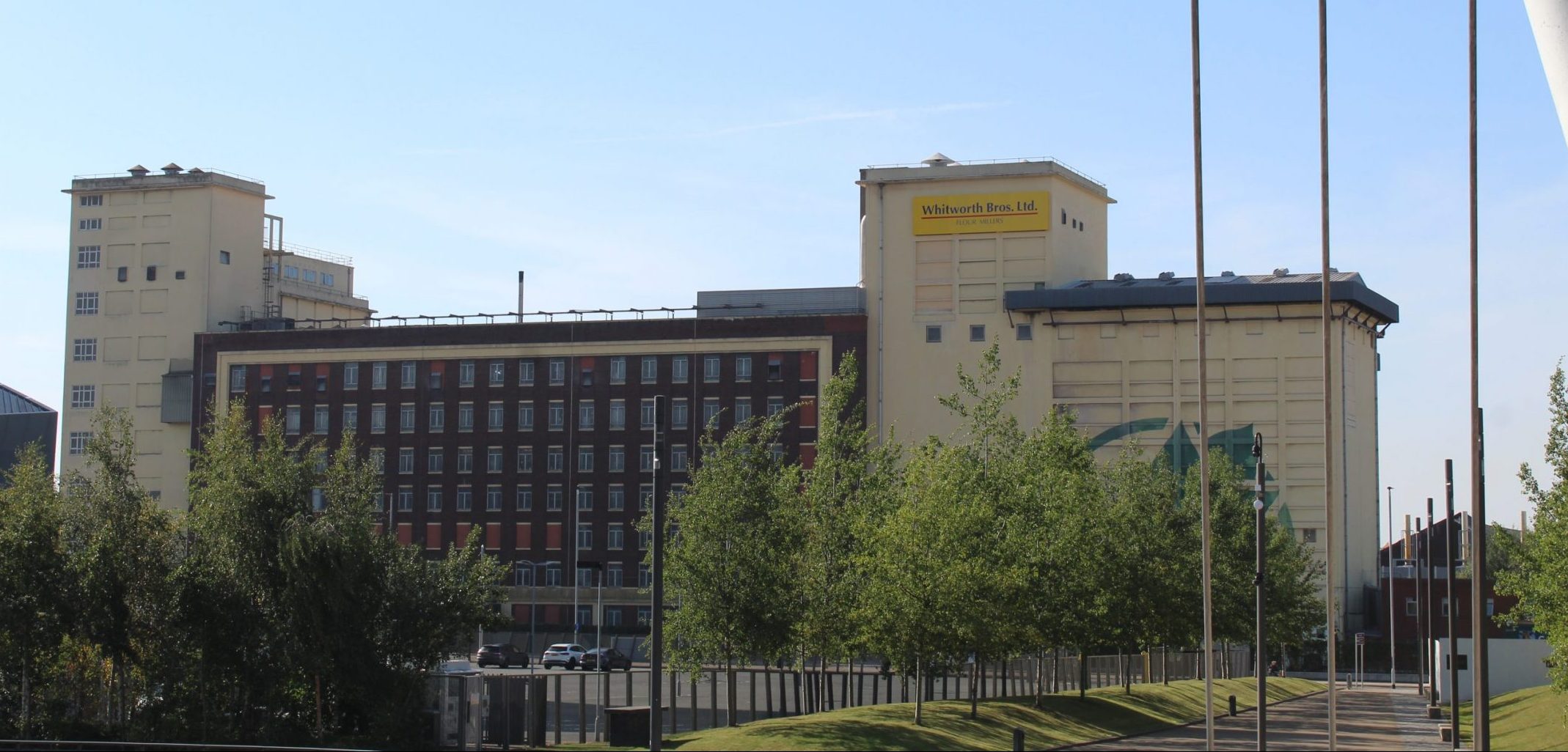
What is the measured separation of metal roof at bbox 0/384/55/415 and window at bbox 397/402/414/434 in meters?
40.0

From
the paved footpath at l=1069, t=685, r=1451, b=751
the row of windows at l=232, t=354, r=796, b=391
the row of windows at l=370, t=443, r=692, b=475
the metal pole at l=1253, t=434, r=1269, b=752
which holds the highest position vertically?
the row of windows at l=232, t=354, r=796, b=391

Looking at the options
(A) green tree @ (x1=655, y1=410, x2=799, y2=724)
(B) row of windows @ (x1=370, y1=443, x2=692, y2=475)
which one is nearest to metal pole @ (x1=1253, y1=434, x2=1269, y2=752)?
(A) green tree @ (x1=655, y1=410, x2=799, y2=724)

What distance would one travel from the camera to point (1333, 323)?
366ft

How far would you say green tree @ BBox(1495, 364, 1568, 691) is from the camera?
42656 mm

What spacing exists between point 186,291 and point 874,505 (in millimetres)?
88359

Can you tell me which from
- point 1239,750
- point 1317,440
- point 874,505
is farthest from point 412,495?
point 1239,750

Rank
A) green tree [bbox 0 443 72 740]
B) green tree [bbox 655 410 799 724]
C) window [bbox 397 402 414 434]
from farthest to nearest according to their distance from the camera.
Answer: window [bbox 397 402 414 434]
green tree [bbox 655 410 799 724]
green tree [bbox 0 443 72 740]

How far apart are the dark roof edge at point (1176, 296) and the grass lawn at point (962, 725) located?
51.7 meters

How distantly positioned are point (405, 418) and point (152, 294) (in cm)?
2282

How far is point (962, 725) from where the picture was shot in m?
47.3

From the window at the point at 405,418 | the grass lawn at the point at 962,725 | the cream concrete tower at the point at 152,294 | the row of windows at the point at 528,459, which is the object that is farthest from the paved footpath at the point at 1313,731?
the cream concrete tower at the point at 152,294

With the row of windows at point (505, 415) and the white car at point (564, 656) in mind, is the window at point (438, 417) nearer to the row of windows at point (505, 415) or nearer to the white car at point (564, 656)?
the row of windows at point (505, 415)

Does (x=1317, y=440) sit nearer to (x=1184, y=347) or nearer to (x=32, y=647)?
(x=1184, y=347)

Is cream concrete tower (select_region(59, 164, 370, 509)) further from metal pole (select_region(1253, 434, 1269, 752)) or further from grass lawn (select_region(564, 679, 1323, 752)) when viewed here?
metal pole (select_region(1253, 434, 1269, 752))
